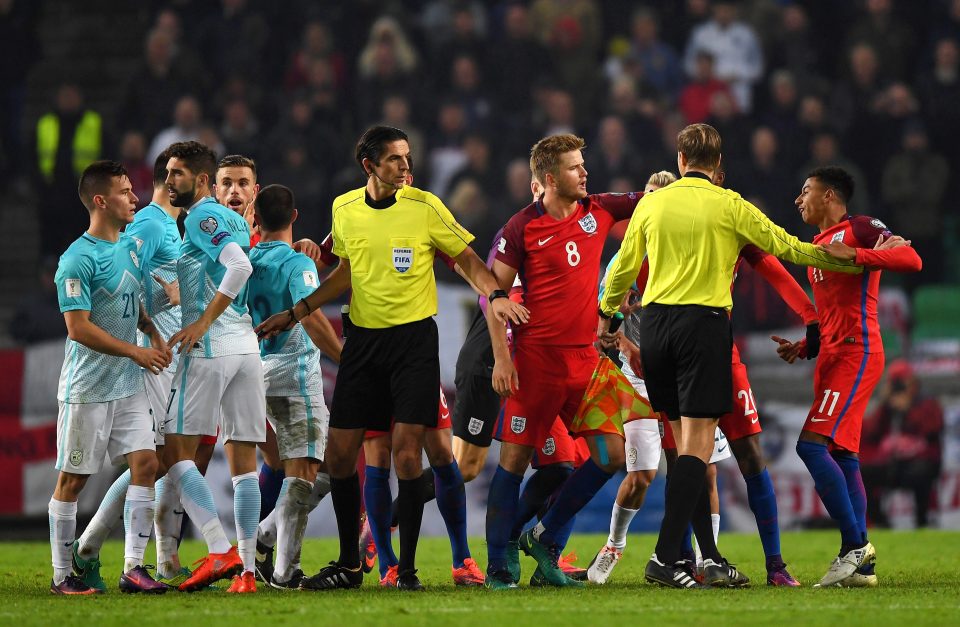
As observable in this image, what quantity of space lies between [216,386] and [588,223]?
215cm

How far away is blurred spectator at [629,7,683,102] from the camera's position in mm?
16562

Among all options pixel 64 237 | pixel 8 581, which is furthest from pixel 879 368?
pixel 64 237

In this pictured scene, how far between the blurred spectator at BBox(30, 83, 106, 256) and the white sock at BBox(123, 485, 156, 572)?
316 inches

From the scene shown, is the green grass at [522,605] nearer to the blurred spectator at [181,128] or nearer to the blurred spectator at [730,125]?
the blurred spectator at [730,125]

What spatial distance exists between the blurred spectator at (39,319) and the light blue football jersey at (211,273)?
5.66 m

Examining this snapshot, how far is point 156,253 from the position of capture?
7.79 m

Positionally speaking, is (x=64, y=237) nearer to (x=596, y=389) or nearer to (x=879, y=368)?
(x=596, y=389)

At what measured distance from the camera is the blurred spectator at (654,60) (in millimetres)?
16562

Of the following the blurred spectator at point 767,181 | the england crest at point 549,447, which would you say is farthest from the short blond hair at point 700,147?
the blurred spectator at point 767,181

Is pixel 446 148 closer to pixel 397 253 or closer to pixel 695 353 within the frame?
pixel 397 253

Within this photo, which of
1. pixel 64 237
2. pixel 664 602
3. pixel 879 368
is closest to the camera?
pixel 664 602

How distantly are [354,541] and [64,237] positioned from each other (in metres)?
8.39

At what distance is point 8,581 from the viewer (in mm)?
7938

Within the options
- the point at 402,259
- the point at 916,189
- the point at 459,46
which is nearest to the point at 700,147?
the point at 402,259
